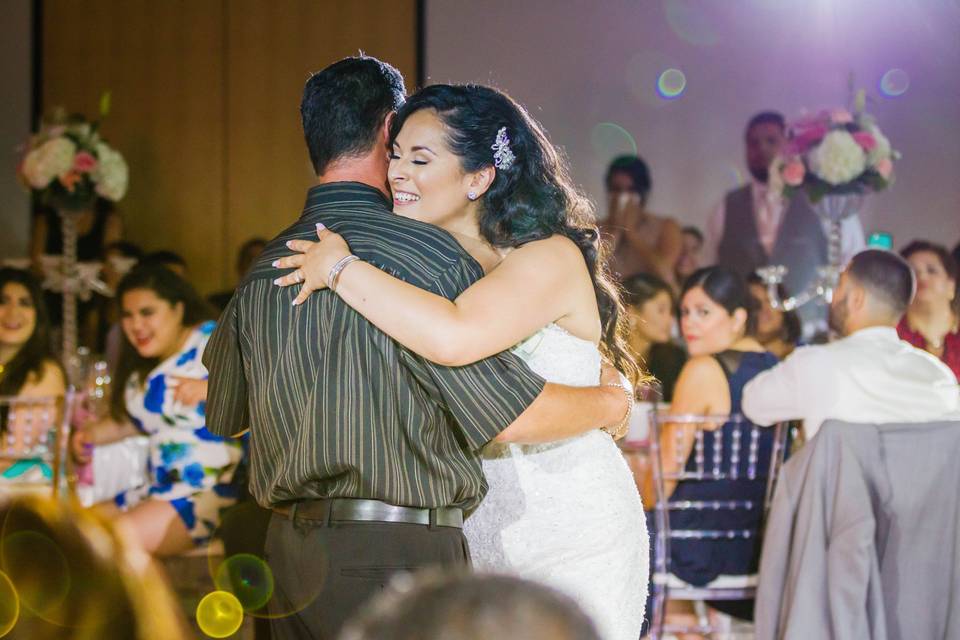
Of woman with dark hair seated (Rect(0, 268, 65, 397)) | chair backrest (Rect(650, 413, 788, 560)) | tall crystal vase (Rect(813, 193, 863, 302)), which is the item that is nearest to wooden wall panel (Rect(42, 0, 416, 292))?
woman with dark hair seated (Rect(0, 268, 65, 397))

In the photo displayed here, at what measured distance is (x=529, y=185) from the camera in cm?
201

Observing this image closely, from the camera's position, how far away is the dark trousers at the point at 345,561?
1634 mm

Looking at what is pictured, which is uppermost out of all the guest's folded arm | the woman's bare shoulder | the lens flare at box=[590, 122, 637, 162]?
the lens flare at box=[590, 122, 637, 162]

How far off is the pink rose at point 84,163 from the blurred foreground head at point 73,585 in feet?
14.5

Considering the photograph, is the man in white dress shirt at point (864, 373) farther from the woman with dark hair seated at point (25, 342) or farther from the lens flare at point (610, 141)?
the lens flare at point (610, 141)

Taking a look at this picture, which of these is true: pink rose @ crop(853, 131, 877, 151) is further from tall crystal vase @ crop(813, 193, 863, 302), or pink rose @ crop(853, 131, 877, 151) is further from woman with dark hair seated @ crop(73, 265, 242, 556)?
woman with dark hair seated @ crop(73, 265, 242, 556)

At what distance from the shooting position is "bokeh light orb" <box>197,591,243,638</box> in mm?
3021

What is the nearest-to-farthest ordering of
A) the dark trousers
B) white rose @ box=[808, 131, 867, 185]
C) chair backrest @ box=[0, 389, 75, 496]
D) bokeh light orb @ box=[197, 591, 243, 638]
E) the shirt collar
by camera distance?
the dark trousers → bokeh light orb @ box=[197, 591, 243, 638] → the shirt collar → chair backrest @ box=[0, 389, 75, 496] → white rose @ box=[808, 131, 867, 185]

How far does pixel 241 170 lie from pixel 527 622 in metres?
6.47

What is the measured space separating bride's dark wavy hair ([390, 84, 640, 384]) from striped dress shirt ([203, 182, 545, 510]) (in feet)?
0.72

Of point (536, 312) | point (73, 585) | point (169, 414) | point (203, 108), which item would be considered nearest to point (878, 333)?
point (536, 312)

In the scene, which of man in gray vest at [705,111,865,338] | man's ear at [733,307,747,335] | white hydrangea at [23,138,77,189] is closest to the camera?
man's ear at [733,307,747,335]

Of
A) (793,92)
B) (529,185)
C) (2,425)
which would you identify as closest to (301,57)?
(793,92)

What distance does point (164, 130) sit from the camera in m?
6.94
